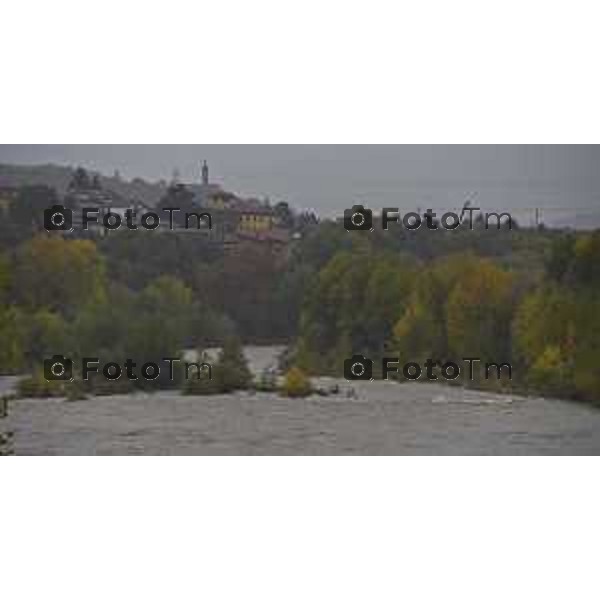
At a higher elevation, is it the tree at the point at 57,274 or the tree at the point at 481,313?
the tree at the point at 57,274

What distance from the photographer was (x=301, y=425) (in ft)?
22.3

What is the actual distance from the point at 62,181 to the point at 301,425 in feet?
5.55

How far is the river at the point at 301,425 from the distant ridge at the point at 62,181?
93 cm

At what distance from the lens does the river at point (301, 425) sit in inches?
265

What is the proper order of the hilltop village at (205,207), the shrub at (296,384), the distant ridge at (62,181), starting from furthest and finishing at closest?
the shrub at (296,384), the hilltop village at (205,207), the distant ridge at (62,181)

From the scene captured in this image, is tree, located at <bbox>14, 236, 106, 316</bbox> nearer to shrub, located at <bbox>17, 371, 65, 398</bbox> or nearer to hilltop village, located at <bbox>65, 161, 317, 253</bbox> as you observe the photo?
hilltop village, located at <bbox>65, 161, 317, 253</bbox>

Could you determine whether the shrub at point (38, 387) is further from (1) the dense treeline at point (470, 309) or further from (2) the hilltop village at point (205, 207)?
(1) the dense treeline at point (470, 309)

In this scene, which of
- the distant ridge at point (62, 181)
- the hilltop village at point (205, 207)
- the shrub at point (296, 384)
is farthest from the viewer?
the shrub at point (296, 384)

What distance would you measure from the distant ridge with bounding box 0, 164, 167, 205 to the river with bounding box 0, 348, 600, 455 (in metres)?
0.93

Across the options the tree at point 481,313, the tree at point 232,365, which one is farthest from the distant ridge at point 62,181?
the tree at point 481,313

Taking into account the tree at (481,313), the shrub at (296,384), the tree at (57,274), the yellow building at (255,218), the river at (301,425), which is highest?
the yellow building at (255,218)
